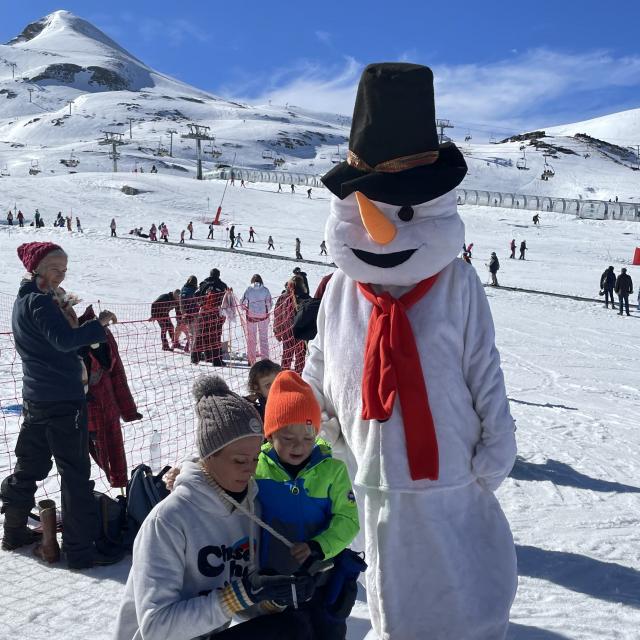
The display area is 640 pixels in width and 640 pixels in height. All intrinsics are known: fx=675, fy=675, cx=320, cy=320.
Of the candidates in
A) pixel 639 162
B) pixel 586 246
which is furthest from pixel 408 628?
pixel 639 162

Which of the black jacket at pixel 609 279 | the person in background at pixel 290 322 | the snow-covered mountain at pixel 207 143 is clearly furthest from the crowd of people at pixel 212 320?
the snow-covered mountain at pixel 207 143

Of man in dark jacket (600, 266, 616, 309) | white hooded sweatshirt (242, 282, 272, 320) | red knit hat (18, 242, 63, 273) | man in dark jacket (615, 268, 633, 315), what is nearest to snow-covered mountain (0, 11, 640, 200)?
man in dark jacket (600, 266, 616, 309)

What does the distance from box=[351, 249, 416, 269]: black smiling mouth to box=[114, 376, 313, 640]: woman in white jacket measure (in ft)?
2.44

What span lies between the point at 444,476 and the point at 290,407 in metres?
0.63

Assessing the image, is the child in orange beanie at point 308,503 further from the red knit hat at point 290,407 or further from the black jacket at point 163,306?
the black jacket at point 163,306

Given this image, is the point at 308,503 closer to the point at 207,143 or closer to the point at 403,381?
the point at 403,381

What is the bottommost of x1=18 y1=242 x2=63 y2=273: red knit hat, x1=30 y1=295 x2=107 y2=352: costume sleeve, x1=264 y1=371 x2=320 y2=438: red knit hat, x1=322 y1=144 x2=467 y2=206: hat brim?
x1=264 y1=371 x2=320 y2=438: red knit hat

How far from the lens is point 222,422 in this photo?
230 cm

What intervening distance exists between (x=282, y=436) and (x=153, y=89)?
202929mm

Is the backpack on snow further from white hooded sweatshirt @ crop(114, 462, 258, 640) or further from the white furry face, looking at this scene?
the white furry face

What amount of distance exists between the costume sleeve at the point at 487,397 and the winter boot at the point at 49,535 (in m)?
2.82

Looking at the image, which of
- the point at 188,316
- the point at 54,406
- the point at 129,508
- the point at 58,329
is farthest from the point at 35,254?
the point at 188,316

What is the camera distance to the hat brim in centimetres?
252

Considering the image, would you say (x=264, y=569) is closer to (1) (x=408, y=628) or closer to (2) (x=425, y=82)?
(1) (x=408, y=628)
